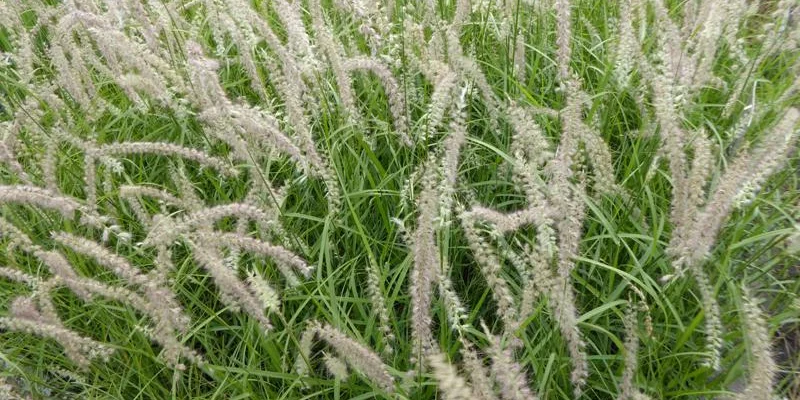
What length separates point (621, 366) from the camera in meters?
2.01

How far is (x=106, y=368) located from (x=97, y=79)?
1.99m

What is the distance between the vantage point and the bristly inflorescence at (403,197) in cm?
174

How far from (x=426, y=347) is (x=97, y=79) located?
8.85ft

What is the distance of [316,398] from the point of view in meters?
2.20

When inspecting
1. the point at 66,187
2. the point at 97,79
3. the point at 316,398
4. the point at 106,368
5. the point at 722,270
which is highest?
the point at 97,79

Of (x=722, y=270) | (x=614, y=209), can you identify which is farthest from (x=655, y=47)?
(x=722, y=270)

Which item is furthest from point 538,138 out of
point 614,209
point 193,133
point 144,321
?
point 193,133

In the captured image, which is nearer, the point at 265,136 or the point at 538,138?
the point at 538,138

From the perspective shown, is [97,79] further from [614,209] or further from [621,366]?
[621,366]

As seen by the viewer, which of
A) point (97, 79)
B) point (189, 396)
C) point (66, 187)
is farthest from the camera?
point (97, 79)

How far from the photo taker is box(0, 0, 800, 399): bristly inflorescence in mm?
1744

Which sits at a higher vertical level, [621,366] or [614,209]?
[614,209]

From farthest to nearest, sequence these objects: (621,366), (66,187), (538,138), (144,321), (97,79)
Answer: (97,79) < (66,187) < (144,321) < (621,366) < (538,138)

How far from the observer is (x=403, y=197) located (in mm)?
2275
